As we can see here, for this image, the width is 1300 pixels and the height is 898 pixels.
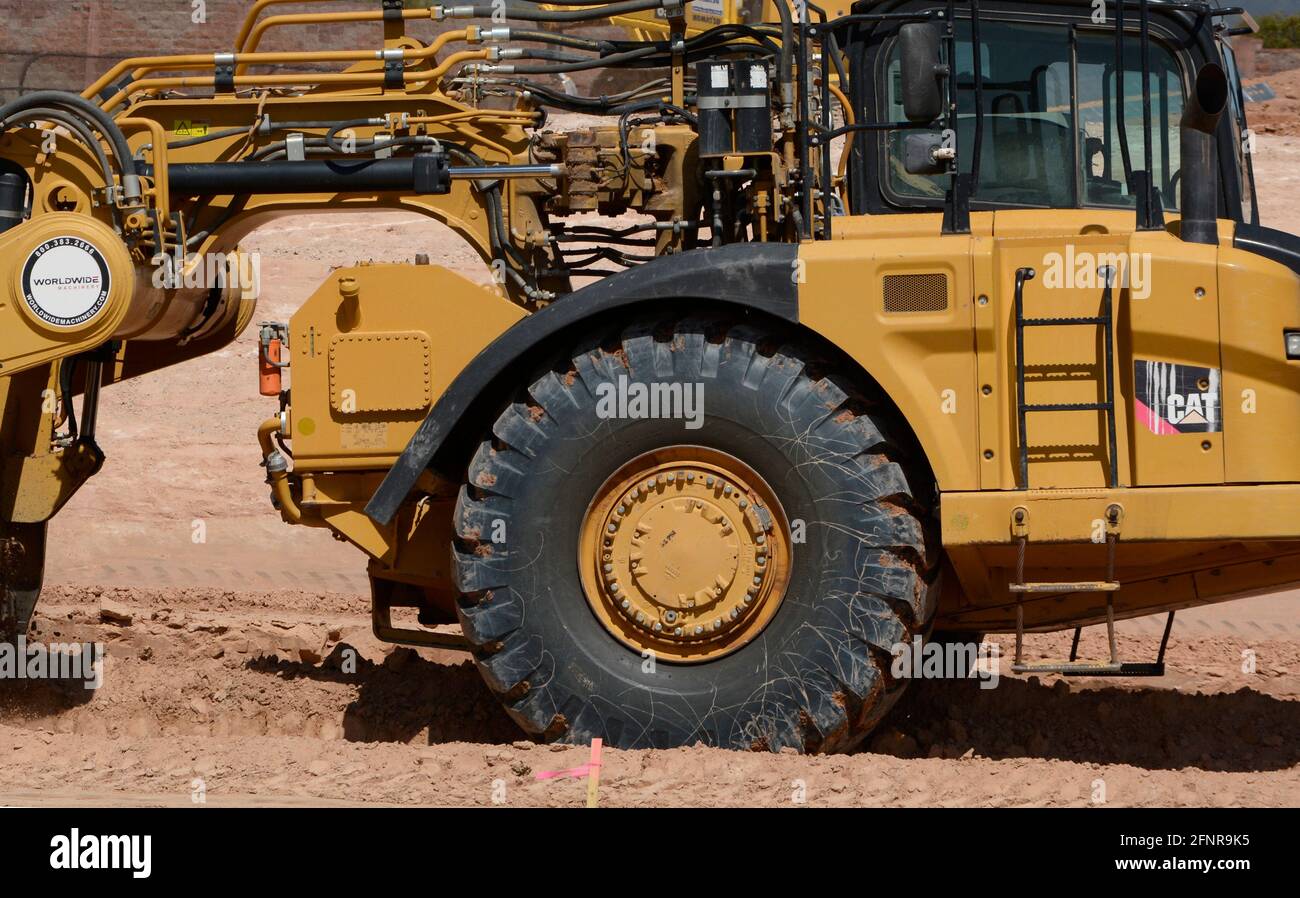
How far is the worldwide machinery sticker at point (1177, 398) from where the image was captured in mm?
5824

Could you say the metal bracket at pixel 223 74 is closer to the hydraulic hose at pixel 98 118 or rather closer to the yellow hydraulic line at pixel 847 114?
the hydraulic hose at pixel 98 118

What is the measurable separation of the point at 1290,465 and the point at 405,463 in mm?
3190

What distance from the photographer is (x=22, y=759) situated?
21.6 feet

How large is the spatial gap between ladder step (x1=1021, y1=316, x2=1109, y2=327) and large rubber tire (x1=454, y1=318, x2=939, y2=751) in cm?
61

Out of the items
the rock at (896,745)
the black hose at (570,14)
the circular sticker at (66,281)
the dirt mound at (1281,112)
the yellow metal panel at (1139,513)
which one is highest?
the dirt mound at (1281,112)

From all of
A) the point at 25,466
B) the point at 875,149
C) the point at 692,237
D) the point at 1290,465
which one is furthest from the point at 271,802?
the point at 1290,465

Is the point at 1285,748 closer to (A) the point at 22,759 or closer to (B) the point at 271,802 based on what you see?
(B) the point at 271,802

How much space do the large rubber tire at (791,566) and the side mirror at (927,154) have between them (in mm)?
802

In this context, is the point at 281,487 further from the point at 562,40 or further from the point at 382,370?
the point at 562,40

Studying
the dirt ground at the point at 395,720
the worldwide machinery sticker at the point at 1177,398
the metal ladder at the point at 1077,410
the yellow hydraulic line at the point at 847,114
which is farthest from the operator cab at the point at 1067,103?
the dirt ground at the point at 395,720

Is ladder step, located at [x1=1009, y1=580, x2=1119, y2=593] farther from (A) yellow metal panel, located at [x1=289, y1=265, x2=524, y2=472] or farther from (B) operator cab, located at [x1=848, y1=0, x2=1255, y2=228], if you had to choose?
(A) yellow metal panel, located at [x1=289, y1=265, x2=524, y2=472]

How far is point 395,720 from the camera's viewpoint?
25.1ft

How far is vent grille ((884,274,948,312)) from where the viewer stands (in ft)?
19.5

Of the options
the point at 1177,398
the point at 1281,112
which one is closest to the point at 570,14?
the point at 1177,398
